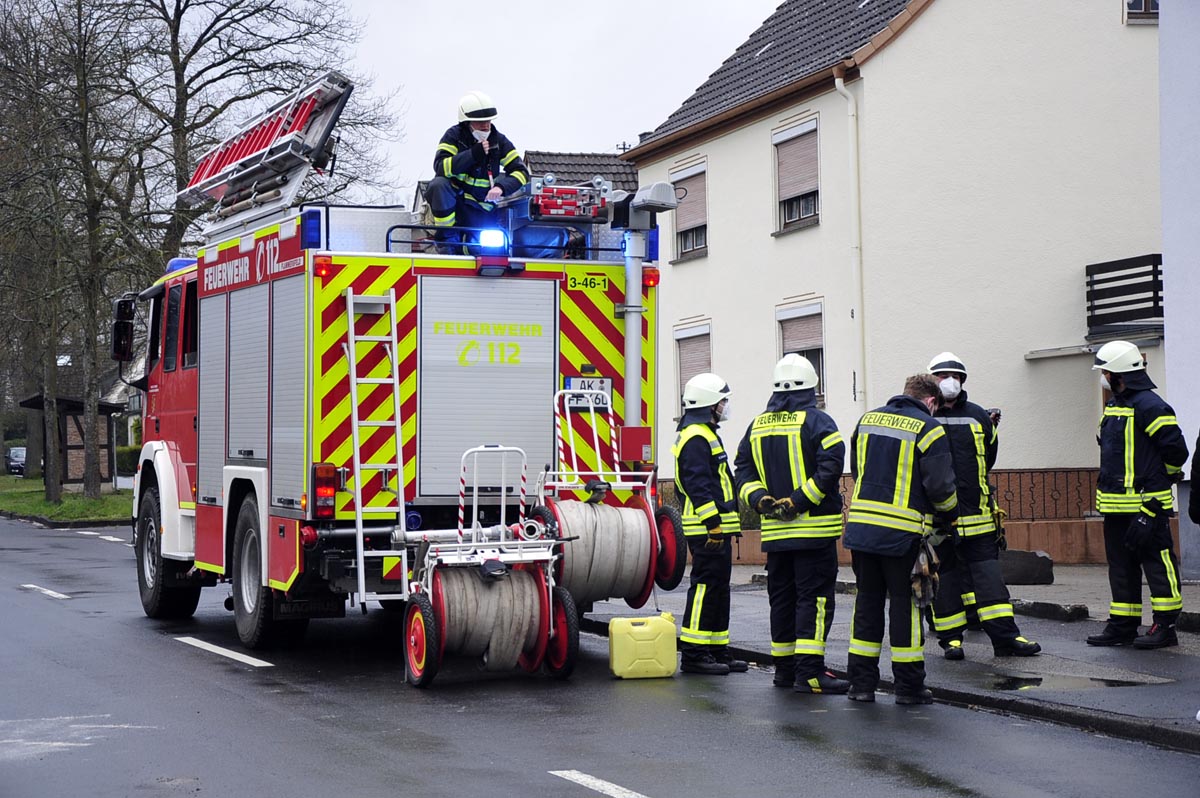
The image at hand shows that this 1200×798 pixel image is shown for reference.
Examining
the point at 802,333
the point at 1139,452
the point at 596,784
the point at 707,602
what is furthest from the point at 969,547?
the point at 802,333

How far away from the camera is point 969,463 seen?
10664mm

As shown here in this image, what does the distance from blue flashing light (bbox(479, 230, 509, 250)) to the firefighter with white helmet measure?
239 mm

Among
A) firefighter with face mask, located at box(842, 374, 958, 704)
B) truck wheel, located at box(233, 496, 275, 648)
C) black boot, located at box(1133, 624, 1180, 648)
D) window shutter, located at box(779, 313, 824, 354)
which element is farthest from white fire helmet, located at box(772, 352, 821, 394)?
window shutter, located at box(779, 313, 824, 354)

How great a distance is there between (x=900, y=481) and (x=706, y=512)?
4.99 ft

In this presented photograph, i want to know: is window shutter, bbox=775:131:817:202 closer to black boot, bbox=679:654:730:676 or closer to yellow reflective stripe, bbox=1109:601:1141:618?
yellow reflective stripe, bbox=1109:601:1141:618

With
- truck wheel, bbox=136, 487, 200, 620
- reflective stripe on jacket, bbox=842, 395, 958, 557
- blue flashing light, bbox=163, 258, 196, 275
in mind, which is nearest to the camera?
reflective stripe on jacket, bbox=842, 395, 958, 557

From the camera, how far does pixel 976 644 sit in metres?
11.5

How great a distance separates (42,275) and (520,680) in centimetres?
2921

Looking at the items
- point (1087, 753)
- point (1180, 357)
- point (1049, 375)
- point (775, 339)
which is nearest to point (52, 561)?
point (775, 339)

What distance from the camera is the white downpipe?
21.9m

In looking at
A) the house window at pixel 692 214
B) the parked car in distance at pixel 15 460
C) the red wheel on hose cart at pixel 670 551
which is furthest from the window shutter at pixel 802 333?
the parked car in distance at pixel 15 460

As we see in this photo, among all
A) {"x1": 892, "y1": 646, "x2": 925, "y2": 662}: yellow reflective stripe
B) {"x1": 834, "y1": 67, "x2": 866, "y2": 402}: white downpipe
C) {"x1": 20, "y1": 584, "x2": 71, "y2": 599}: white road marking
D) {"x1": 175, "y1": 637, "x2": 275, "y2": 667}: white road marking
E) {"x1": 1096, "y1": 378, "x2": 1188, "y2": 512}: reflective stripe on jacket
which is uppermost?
{"x1": 834, "y1": 67, "x2": 866, "y2": 402}: white downpipe

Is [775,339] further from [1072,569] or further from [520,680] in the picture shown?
[520,680]

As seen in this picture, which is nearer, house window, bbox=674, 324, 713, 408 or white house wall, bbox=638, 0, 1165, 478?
white house wall, bbox=638, 0, 1165, 478
